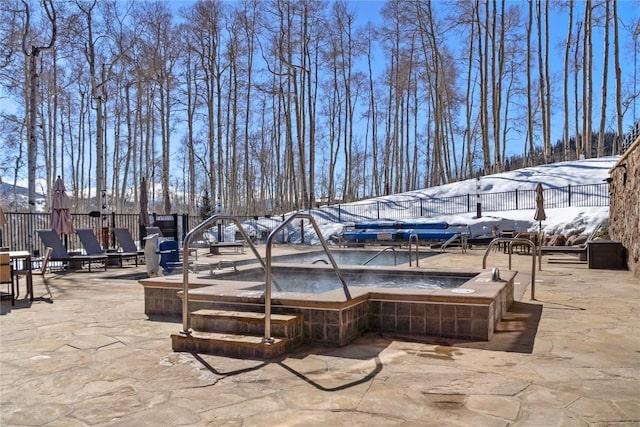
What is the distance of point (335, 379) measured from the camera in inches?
112

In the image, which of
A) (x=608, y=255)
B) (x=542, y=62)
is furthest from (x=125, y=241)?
(x=542, y=62)

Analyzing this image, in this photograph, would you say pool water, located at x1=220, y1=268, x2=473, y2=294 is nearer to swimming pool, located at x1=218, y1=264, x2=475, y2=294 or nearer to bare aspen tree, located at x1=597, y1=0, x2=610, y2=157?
swimming pool, located at x1=218, y1=264, x2=475, y2=294

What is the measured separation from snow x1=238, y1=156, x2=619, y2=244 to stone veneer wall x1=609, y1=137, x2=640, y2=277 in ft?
10.3

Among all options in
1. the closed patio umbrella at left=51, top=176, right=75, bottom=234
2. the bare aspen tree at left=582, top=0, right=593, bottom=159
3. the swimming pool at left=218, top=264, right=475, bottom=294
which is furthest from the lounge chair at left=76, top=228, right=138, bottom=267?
the bare aspen tree at left=582, top=0, right=593, bottom=159

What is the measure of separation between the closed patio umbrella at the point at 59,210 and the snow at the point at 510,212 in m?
9.61

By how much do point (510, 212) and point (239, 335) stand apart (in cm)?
1563

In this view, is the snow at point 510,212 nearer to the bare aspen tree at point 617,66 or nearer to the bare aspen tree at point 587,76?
the bare aspen tree at point 587,76

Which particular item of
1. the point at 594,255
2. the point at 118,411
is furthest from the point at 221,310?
the point at 594,255

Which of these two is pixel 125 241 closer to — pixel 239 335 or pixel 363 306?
pixel 239 335

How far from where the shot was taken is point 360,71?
3006 cm

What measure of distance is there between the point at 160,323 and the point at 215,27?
20.6 meters

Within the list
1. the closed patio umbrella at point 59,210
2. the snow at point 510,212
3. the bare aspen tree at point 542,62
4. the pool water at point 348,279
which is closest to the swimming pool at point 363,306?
the pool water at point 348,279

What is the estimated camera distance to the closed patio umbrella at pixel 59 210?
34.7ft

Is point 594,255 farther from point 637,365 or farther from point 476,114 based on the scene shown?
point 476,114
